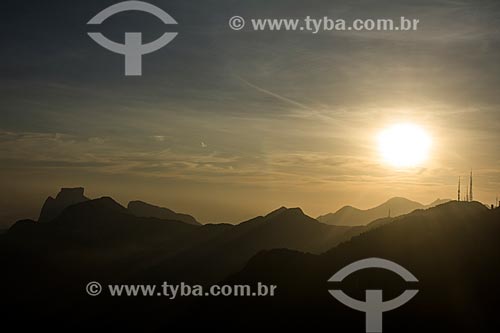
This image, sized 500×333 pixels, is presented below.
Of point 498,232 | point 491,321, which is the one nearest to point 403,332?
point 491,321

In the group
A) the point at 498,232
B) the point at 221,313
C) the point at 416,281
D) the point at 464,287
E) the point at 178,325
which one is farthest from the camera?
the point at 178,325

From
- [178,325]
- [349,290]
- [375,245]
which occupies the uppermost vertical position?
[375,245]

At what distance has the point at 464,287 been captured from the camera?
101312 millimetres

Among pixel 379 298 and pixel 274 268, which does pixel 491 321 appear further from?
pixel 274 268

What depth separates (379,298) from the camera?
106 m

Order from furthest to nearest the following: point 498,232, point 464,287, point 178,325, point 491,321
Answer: point 178,325 < point 498,232 < point 464,287 < point 491,321

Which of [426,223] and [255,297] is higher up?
[426,223]

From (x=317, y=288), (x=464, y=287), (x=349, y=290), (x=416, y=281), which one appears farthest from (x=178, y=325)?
(x=464, y=287)

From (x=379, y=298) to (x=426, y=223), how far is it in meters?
32.7

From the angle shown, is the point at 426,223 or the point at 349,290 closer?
the point at 349,290

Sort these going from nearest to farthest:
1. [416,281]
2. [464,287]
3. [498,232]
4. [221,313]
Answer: [464,287] < [416,281] < [498,232] < [221,313]

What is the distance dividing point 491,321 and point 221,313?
56.4 m

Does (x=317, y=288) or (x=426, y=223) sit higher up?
(x=426, y=223)

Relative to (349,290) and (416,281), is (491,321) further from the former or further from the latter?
(349,290)
